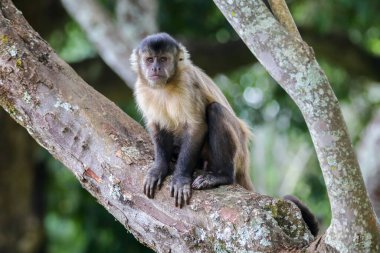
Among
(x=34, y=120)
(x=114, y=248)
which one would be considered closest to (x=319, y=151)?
(x=34, y=120)

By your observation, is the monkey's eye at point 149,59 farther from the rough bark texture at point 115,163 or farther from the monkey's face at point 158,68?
the rough bark texture at point 115,163

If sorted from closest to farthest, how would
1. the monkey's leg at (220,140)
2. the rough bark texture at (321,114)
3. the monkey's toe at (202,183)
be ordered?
the rough bark texture at (321,114), the monkey's toe at (202,183), the monkey's leg at (220,140)

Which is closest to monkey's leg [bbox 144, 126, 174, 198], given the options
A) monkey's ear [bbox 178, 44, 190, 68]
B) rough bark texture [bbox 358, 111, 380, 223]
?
monkey's ear [bbox 178, 44, 190, 68]

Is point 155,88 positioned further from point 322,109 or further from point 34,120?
point 322,109

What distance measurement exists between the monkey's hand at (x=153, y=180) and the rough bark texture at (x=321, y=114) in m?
1.30

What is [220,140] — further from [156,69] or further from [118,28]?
[118,28]

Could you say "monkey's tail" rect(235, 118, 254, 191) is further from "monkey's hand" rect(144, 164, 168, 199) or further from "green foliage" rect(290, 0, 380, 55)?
"green foliage" rect(290, 0, 380, 55)

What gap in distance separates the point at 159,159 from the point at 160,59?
121 cm

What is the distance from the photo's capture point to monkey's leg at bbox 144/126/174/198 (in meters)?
4.56

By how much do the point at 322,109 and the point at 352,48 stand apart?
846cm

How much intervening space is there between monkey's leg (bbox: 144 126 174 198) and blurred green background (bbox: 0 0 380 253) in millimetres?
5418

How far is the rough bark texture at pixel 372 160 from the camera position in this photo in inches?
303

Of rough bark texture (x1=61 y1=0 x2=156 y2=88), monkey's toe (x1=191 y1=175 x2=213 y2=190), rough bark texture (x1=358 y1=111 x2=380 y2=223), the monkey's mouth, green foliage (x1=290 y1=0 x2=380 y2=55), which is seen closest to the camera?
monkey's toe (x1=191 y1=175 x2=213 y2=190)

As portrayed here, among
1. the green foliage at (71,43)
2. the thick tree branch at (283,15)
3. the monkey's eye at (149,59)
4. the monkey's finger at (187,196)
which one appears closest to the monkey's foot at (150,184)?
the monkey's finger at (187,196)
